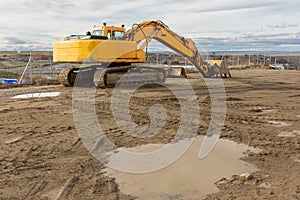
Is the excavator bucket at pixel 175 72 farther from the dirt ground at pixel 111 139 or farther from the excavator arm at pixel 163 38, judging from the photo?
the dirt ground at pixel 111 139

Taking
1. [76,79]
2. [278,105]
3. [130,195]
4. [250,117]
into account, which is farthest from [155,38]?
[130,195]

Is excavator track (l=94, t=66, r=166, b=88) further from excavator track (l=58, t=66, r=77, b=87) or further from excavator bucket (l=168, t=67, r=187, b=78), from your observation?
excavator bucket (l=168, t=67, r=187, b=78)

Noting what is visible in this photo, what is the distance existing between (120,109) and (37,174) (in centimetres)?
469

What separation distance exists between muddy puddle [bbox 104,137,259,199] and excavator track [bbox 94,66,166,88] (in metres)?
7.87

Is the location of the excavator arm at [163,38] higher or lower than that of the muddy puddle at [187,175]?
higher

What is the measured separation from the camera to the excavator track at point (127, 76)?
14.1 meters

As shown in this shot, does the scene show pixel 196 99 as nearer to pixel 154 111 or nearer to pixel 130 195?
pixel 154 111

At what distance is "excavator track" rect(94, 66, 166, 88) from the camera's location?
14086 millimetres

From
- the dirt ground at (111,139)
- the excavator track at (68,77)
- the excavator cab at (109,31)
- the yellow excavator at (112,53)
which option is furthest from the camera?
the excavator cab at (109,31)

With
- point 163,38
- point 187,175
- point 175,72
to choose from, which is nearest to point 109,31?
point 163,38

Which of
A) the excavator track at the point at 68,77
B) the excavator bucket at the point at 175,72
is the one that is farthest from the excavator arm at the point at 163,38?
the excavator track at the point at 68,77

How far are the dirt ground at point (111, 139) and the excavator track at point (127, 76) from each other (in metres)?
2.01

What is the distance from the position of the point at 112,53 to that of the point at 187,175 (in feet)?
30.5

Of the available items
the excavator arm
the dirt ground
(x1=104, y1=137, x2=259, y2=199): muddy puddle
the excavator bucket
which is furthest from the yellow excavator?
(x1=104, y1=137, x2=259, y2=199): muddy puddle
